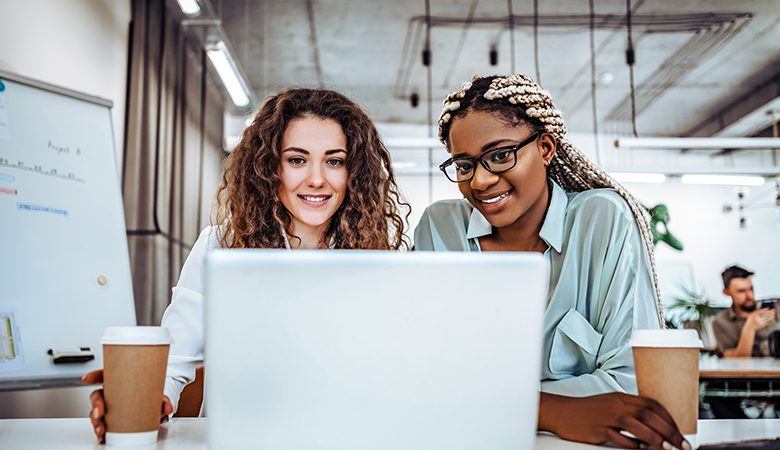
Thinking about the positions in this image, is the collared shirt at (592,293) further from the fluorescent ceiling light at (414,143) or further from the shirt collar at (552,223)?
the fluorescent ceiling light at (414,143)

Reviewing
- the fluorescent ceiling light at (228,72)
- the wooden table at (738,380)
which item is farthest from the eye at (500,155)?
the wooden table at (738,380)

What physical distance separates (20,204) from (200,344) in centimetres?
118

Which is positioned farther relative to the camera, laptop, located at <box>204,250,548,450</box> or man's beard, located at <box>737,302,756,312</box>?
man's beard, located at <box>737,302,756,312</box>

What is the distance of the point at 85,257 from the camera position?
2.44m

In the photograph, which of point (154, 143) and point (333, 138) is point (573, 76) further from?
point (333, 138)

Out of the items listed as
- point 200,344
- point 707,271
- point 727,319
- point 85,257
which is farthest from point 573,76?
point 200,344

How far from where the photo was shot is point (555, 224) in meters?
1.46

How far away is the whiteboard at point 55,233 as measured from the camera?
215 cm

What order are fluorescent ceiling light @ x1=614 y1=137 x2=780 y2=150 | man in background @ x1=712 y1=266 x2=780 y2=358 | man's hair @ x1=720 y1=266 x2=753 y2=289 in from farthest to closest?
man's hair @ x1=720 y1=266 x2=753 y2=289 < man in background @ x1=712 y1=266 x2=780 y2=358 < fluorescent ceiling light @ x1=614 y1=137 x2=780 y2=150

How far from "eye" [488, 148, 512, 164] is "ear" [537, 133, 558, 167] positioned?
0.10 m

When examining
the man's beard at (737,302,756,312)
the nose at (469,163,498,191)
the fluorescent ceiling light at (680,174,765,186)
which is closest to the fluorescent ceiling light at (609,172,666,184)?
the fluorescent ceiling light at (680,174,765,186)

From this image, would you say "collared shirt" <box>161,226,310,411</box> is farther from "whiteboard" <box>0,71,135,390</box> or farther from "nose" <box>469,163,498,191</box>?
"whiteboard" <box>0,71,135,390</box>

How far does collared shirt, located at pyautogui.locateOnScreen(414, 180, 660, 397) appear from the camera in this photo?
1255mm

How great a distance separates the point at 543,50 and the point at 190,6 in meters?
3.86
